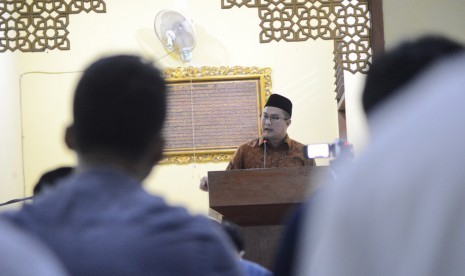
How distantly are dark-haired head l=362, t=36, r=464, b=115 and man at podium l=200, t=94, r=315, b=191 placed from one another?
4.20m

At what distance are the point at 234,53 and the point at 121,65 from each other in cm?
598

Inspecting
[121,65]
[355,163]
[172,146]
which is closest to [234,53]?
[172,146]

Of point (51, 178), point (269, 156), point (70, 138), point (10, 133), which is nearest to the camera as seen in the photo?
point (70, 138)

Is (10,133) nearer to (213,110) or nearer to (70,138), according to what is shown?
(213,110)

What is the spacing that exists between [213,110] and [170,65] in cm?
56

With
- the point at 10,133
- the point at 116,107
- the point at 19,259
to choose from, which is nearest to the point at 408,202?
the point at 19,259

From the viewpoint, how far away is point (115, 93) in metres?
1.55

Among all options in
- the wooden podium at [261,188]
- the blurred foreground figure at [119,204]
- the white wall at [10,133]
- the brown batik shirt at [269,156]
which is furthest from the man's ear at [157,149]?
the white wall at [10,133]

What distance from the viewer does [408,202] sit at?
33.5 inches

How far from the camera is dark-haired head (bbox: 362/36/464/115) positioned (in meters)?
1.24

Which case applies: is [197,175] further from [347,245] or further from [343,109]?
[347,245]

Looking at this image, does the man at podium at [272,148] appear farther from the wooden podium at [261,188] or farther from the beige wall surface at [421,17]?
the wooden podium at [261,188]

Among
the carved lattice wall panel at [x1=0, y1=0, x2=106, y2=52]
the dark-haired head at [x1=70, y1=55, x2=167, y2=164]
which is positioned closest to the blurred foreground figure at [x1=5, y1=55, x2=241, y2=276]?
the dark-haired head at [x1=70, y1=55, x2=167, y2=164]

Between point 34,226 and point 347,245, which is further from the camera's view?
point 34,226
